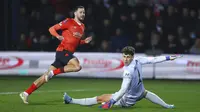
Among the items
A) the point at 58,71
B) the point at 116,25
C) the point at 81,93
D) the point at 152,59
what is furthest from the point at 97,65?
the point at 152,59

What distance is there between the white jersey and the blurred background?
8831 millimetres

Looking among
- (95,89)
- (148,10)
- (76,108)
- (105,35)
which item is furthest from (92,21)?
(76,108)

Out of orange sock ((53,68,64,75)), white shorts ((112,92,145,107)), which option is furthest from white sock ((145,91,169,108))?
orange sock ((53,68,64,75))

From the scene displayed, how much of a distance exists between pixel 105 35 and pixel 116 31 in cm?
60

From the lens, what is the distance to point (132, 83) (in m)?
8.66

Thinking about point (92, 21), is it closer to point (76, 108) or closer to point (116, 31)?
point (116, 31)

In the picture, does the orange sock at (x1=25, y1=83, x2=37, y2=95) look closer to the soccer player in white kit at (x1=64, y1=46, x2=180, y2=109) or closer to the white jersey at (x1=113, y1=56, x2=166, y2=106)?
the soccer player in white kit at (x1=64, y1=46, x2=180, y2=109)

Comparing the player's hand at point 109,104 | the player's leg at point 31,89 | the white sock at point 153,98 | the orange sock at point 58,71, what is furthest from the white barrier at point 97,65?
the player's hand at point 109,104

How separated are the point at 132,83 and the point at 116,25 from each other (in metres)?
9.82

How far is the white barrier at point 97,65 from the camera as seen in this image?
16969 millimetres

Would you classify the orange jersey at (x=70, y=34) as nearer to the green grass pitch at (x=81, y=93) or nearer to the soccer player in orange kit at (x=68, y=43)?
the soccer player in orange kit at (x=68, y=43)

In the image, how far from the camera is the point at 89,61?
17.2m

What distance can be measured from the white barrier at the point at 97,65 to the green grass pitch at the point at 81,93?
0.51 metres

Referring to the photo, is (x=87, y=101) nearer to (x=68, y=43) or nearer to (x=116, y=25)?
(x=68, y=43)
